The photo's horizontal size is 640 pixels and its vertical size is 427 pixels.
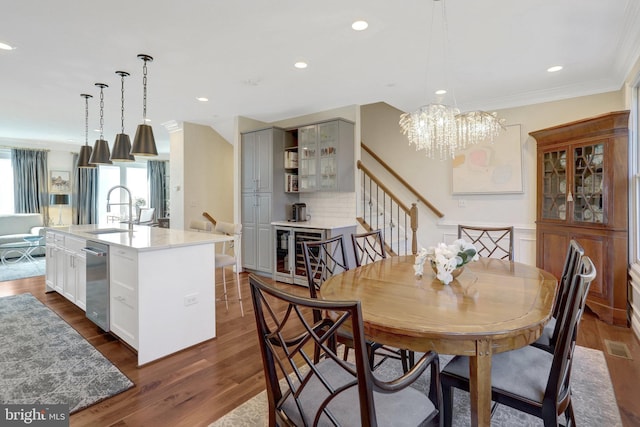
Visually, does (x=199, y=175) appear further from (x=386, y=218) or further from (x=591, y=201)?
(x=591, y=201)

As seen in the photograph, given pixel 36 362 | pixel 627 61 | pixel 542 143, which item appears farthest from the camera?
pixel 542 143

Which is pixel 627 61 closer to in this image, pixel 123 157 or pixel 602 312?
pixel 602 312

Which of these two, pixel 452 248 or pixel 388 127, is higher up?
pixel 388 127

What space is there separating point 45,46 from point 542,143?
17.6 feet

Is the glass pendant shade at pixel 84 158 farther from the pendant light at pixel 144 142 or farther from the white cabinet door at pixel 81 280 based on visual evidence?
the pendant light at pixel 144 142

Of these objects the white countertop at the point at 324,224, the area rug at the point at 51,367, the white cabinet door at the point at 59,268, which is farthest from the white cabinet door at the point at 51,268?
the white countertop at the point at 324,224

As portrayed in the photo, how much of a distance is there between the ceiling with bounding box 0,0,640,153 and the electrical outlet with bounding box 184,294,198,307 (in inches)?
86.6

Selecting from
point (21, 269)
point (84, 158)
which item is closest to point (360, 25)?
point (84, 158)

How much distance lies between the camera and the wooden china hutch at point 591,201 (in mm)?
3170

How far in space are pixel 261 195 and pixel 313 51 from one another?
8.54 feet

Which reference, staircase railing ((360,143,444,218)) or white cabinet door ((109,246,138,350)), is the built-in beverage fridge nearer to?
staircase railing ((360,143,444,218))

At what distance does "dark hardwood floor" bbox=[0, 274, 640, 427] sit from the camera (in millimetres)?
1856

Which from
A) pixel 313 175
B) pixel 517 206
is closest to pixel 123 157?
pixel 313 175

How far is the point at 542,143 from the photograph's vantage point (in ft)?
12.9
